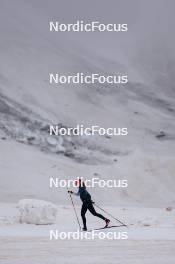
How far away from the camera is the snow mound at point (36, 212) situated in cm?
1552

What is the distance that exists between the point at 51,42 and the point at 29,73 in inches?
324

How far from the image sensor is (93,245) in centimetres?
1101

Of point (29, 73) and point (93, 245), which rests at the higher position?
point (93, 245)

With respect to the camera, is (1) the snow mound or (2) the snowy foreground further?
(1) the snow mound

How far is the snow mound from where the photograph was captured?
1552 cm

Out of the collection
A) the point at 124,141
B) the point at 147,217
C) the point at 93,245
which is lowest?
the point at 124,141

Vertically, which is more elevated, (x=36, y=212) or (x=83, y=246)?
(x=83, y=246)

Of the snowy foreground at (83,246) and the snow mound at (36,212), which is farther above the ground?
the snowy foreground at (83,246)

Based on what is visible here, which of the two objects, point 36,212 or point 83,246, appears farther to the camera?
point 36,212

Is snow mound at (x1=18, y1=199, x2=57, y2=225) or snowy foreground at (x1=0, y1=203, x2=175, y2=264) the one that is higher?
snowy foreground at (x1=0, y1=203, x2=175, y2=264)

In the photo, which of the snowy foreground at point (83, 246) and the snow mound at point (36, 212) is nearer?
the snowy foreground at point (83, 246)

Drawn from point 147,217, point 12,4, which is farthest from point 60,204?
point 12,4

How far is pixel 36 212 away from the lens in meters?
15.5

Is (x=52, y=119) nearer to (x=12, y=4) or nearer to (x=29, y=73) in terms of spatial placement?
(x=29, y=73)
